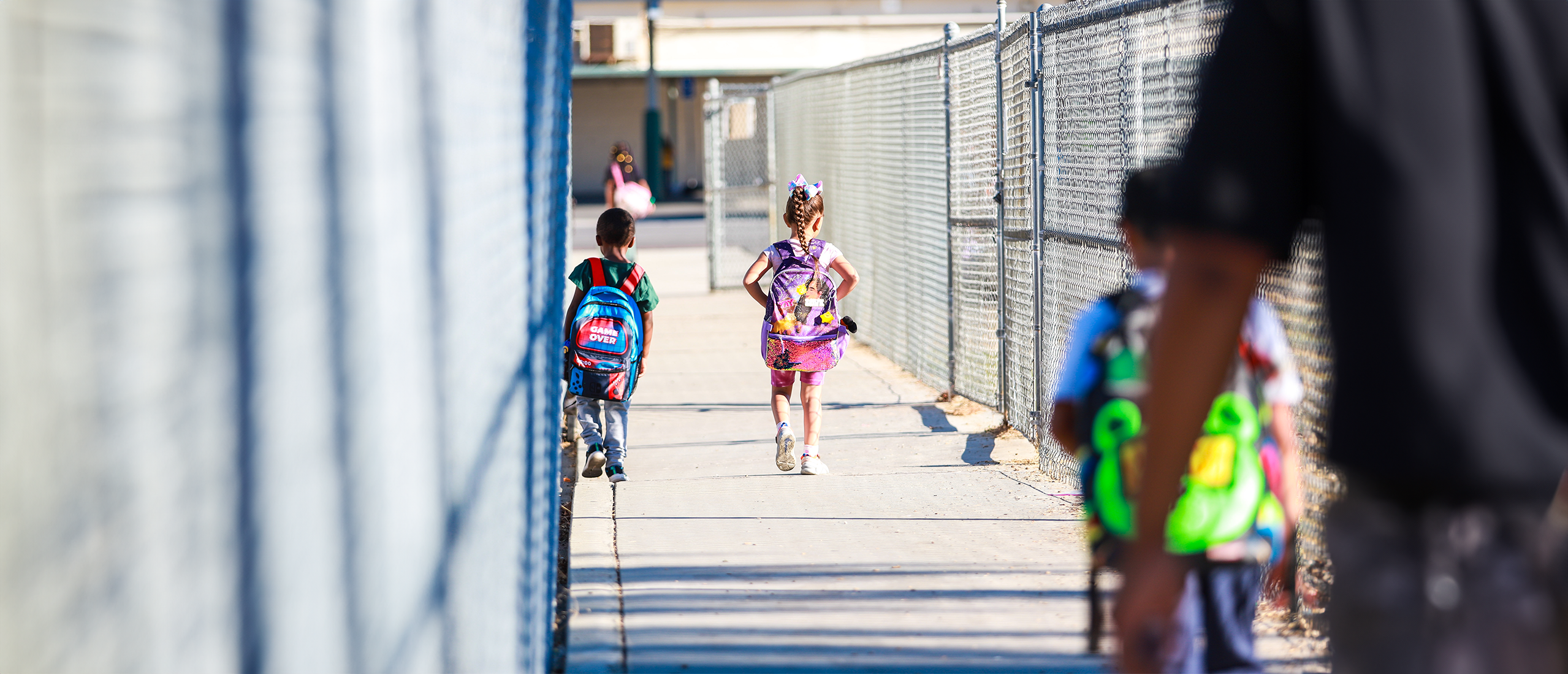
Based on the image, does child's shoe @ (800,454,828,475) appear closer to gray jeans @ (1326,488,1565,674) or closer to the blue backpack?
the blue backpack

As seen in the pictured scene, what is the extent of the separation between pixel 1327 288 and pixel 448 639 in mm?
1211

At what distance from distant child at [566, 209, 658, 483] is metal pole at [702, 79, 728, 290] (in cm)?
932

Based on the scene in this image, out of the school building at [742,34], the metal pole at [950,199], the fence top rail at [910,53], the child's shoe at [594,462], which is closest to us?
the child's shoe at [594,462]

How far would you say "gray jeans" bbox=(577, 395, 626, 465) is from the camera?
6859 millimetres

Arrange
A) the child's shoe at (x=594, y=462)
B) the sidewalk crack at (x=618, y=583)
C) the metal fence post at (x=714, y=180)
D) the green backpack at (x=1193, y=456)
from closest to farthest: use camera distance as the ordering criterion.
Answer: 1. the green backpack at (x=1193, y=456)
2. the sidewalk crack at (x=618, y=583)
3. the child's shoe at (x=594, y=462)
4. the metal fence post at (x=714, y=180)

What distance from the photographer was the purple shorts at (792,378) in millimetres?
7059

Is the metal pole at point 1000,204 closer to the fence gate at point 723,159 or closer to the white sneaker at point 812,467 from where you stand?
the white sneaker at point 812,467

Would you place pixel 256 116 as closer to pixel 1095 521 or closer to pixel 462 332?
pixel 462 332

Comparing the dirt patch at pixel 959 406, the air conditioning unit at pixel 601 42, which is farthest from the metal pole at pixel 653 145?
the dirt patch at pixel 959 406

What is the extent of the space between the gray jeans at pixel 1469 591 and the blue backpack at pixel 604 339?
528 cm

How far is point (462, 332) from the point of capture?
2039 millimetres

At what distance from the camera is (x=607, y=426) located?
6910mm

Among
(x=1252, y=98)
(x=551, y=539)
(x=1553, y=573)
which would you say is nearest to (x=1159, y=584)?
(x=1553, y=573)

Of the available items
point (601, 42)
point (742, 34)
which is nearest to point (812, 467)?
point (742, 34)
